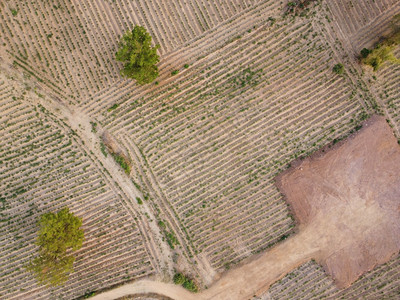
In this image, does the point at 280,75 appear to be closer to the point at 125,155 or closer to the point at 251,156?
the point at 251,156

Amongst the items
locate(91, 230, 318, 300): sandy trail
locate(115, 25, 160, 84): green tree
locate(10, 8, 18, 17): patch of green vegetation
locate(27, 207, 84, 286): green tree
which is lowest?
locate(91, 230, 318, 300): sandy trail

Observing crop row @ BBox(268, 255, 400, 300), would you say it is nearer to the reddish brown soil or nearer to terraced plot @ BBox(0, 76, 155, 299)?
the reddish brown soil

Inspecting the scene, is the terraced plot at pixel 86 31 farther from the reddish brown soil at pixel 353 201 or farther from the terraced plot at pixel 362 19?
the reddish brown soil at pixel 353 201

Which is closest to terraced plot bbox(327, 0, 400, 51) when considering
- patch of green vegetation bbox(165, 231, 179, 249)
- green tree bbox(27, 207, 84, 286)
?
patch of green vegetation bbox(165, 231, 179, 249)

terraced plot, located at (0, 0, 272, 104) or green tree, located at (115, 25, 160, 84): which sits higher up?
terraced plot, located at (0, 0, 272, 104)

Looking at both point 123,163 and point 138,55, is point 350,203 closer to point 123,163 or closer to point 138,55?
point 123,163

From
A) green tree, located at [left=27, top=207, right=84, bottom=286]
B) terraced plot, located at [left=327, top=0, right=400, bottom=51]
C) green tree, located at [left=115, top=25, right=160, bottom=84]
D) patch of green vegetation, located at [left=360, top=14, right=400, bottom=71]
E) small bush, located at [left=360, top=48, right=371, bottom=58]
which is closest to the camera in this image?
green tree, located at [left=27, top=207, right=84, bottom=286]

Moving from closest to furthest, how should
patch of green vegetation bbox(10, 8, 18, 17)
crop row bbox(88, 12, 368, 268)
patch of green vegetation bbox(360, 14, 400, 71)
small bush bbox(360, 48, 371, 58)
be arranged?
patch of green vegetation bbox(360, 14, 400, 71) → small bush bbox(360, 48, 371, 58) → patch of green vegetation bbox(10, 8, 18, 17) → crop row bbox(88, 12, 368, 268)
